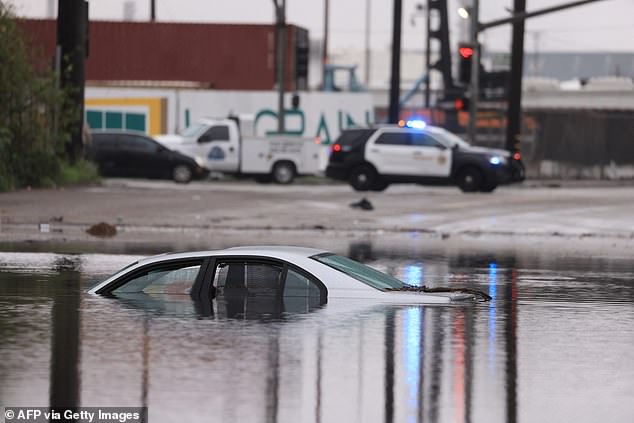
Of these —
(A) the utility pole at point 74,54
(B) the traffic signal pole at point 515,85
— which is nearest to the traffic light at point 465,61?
(B) the traffic signal pole at point 515,85

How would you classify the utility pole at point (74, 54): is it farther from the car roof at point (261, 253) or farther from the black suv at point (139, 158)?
the car roof at point (261, 253)

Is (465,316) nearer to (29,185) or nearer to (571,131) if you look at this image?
(29,185)

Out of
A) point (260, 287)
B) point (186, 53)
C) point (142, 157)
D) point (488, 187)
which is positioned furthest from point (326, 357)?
point (186, 53)

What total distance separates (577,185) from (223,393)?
133 feet

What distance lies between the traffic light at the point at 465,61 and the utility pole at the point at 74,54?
1235 cm

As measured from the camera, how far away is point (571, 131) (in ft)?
183

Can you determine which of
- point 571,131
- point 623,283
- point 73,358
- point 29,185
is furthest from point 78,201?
point 571,131

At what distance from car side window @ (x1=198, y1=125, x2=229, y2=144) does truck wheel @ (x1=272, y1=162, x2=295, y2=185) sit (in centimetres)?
186

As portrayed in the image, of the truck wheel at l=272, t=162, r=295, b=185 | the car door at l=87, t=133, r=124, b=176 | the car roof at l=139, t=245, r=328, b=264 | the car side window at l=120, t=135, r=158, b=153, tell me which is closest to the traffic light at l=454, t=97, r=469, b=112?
the truck wheel at l=272, t=162, r=295, b=185

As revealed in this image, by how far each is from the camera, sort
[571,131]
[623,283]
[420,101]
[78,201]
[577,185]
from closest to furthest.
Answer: [623,283] < [78,201] < [577,185] < [571,131] < [420,101]

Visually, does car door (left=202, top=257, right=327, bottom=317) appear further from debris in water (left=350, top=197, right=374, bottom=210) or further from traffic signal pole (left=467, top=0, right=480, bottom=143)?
traffic signal pole (left=467, top=0, right=480, bottom=143)

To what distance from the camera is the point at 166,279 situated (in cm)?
1519

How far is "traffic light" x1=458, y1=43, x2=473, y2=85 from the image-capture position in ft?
153
